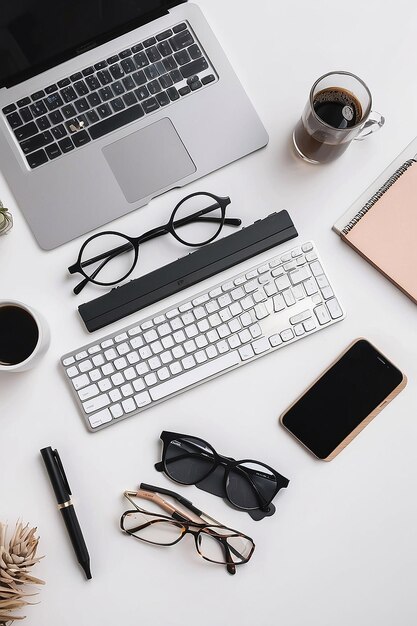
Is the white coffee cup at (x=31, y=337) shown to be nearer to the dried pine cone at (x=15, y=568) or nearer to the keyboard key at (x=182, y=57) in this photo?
the dried pine cone at (x=15, y=568)

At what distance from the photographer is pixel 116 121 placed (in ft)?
3.08

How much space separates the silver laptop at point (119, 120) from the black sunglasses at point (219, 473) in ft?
1.16

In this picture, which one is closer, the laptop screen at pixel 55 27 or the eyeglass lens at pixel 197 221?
the laptop screen at pixel 55 27

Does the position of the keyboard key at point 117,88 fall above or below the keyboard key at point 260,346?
above

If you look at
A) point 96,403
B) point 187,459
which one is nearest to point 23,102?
point 96,403

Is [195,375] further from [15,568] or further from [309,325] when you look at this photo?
[15,568]

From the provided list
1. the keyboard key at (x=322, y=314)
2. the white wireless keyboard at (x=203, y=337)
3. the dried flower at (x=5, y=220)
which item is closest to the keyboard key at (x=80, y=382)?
the white wireless keyboard at (x=203, y=337)

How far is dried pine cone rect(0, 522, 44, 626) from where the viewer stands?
845 mm

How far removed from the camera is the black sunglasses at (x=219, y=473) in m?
0.92

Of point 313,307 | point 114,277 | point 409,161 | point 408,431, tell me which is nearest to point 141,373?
point 114,277

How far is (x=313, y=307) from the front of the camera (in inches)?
36.5

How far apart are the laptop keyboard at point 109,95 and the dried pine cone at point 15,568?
0.53 m

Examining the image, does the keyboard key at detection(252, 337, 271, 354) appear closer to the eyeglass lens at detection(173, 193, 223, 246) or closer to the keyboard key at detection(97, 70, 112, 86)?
the eyeglass lens at detection(173, 193, 223, 246)

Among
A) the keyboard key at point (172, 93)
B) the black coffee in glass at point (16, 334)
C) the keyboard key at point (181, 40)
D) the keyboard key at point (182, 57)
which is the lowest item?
the black coffee in glass at point (16, 334)
